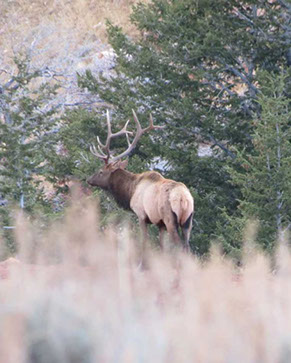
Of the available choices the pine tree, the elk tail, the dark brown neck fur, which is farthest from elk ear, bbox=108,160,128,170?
the pine tree

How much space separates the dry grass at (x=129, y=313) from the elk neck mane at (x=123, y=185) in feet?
17.2

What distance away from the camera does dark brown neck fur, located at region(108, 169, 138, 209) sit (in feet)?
38.1

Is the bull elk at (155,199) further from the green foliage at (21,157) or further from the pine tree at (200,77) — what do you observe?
the pine tree at (200,77)

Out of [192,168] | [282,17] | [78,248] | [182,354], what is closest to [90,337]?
[182,354]

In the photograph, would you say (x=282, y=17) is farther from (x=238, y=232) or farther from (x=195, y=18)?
(x=238, y=232)

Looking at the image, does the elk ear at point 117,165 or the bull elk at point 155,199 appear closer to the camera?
the bull elk at point 155,199

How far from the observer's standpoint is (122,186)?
11.8m

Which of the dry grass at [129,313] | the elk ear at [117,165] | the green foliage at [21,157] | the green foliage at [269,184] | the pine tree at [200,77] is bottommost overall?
the pine tree at [200,77]

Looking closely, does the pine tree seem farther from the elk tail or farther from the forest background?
the elk tail

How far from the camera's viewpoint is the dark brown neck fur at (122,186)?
11.6 m

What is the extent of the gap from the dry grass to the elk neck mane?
524cm

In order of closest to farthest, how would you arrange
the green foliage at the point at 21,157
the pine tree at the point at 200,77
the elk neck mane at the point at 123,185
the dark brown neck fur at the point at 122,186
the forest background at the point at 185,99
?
the elk neck mane at the point at 123,185 < the dark brown neck fur at the point at 122,186 < the green foliage at the point at 21,157 < the forest background at the point at 185,99 < the pine tree at the point at 200,77

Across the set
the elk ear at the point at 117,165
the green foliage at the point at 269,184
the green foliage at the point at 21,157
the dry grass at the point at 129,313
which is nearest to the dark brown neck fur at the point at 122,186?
the elk ear at the point at 117,165

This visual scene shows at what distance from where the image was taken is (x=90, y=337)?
15.3 feet
